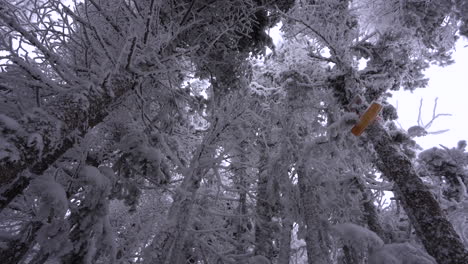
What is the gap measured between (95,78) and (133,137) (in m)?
1.68

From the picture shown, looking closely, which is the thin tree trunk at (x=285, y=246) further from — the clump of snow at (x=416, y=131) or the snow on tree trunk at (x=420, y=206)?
the clump of snow at (x=416, y=131)

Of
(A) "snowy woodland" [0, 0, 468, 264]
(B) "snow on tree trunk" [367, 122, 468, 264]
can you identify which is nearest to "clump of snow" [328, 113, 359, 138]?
(A) "snowy woodland" [0, 0, 468, 264]

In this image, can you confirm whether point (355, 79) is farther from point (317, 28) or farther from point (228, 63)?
point (228, 63)

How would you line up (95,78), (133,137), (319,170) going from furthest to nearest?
1. (319,170)
2. (133,137)
3. (95,78)

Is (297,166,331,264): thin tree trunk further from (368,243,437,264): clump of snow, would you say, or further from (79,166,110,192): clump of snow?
(79,166,110,192): clump of snow

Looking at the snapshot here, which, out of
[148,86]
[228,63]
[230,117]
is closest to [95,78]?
[148,86]

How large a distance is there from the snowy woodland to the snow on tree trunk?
25 mm

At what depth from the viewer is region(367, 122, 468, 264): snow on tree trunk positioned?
4.84 metres

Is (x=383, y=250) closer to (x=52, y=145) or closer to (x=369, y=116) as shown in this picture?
(x=369, y=116)

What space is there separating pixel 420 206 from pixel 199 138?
16.6 ft

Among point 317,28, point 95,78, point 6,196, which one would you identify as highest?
point 317,28

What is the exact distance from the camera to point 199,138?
780 cm

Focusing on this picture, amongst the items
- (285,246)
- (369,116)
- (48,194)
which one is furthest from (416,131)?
A: (48,194)

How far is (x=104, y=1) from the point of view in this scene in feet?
19.1
